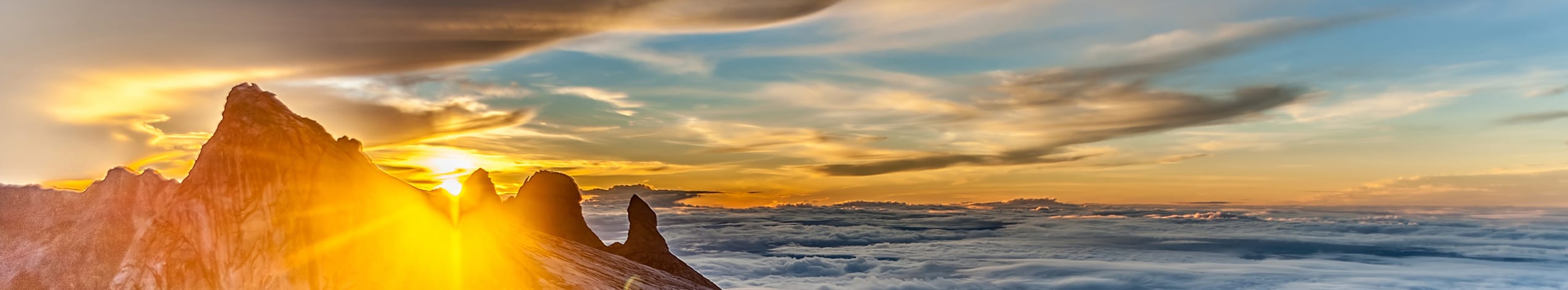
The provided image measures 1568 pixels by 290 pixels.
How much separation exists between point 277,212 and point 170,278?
5.62 metres

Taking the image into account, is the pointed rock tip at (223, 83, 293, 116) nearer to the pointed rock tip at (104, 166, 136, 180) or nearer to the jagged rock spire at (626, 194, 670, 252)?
the pointed rock tip at (104, 166, 136, 180)

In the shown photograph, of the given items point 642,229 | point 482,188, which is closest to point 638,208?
point 642,229

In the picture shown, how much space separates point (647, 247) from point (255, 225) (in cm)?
9482

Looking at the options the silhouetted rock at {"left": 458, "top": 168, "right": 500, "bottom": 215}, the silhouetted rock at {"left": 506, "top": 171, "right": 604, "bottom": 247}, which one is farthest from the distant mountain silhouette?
the silhouetted rock at {"left": 506, "top": 171, "right": 604, "bottom": 247}

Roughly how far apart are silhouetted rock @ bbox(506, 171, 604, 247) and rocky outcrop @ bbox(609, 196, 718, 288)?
4.94 meters

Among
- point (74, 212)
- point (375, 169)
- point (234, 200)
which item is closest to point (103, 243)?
point (74, 212)

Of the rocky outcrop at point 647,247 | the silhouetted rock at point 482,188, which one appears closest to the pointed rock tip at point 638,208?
the rocky outcrop at point 647,247

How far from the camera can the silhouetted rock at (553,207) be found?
398 feet

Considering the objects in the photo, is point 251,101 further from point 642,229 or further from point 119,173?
point 642,229

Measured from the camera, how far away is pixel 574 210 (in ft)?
414

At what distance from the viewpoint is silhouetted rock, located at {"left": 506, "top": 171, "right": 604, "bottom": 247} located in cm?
12144

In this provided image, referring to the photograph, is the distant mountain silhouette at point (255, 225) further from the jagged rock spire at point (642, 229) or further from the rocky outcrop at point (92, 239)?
the jagged rock spire at point (642, 229)

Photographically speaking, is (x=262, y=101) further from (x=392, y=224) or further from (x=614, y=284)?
(x=614, y=284)

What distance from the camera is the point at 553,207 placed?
→ 124 meters
